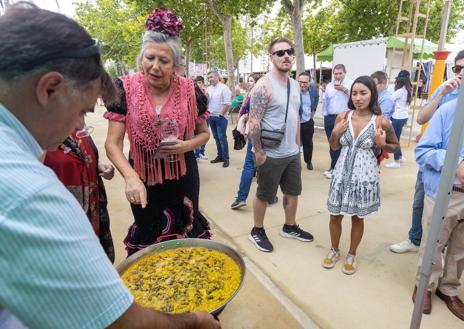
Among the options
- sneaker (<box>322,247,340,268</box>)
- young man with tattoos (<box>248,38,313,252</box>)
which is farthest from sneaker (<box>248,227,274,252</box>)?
sneaker (<box>322,247,340,268</box>)

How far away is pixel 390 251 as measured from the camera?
10.4ft

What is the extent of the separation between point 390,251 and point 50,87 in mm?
3385

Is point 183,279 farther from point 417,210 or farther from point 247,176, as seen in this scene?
point 247,176

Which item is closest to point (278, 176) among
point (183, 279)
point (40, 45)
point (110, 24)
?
point (183, 279)

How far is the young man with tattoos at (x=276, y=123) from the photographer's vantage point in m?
2.88

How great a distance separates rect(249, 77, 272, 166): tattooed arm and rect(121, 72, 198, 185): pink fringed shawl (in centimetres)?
91

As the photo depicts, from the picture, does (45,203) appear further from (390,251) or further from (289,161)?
(390,251)

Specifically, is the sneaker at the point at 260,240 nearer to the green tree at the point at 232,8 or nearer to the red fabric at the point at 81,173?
the red fabric at the point at 81,173

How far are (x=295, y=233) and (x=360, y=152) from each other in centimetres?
124

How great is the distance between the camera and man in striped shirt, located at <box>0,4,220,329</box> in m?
0.54

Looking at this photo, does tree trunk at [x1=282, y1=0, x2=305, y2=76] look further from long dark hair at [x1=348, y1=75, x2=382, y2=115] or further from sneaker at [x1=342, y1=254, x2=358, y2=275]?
sneaker at [x1=342, y1=254, x2=358, y2=275]

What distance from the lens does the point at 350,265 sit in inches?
112

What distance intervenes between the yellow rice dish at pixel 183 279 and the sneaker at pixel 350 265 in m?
1.55

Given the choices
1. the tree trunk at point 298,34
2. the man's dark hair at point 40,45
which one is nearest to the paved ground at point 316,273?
the man's dark hair at point 40,45
